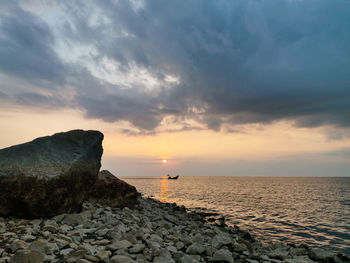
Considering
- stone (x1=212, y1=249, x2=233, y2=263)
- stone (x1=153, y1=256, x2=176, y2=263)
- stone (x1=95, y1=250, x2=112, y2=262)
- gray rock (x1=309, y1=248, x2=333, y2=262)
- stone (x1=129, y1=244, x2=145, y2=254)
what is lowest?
gray rock (x1=309, y1=248, x2=333, y2=262)

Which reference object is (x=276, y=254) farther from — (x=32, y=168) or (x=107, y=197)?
(x=32, y=168)

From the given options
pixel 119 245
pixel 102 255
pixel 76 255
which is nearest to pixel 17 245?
pixel 76 255

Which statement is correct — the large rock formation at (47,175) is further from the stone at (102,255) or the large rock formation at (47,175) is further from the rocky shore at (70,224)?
the stone at (102,255)

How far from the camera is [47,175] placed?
27.9 ft

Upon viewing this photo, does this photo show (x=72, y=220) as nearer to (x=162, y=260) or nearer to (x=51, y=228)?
(x=51, y=228)

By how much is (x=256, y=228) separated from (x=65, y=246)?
52.6 ft

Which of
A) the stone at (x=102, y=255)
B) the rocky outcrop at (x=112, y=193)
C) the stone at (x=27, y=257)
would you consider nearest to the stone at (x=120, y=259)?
the stone at (x=102, y=255)

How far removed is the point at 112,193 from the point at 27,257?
Answer: 9.06 m

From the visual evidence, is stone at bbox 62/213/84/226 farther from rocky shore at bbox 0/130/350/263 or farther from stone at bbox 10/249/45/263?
stone at bbox 10/249/45/263

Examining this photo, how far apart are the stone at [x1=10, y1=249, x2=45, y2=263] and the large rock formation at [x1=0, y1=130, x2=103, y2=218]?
3.90 m

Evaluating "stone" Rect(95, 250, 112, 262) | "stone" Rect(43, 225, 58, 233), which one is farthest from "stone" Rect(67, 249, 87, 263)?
"stone" Rect(43, 225, 58, 233)

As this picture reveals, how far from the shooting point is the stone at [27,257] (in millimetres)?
4332

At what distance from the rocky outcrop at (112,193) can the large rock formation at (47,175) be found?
269 cm

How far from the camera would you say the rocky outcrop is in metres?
12.7
